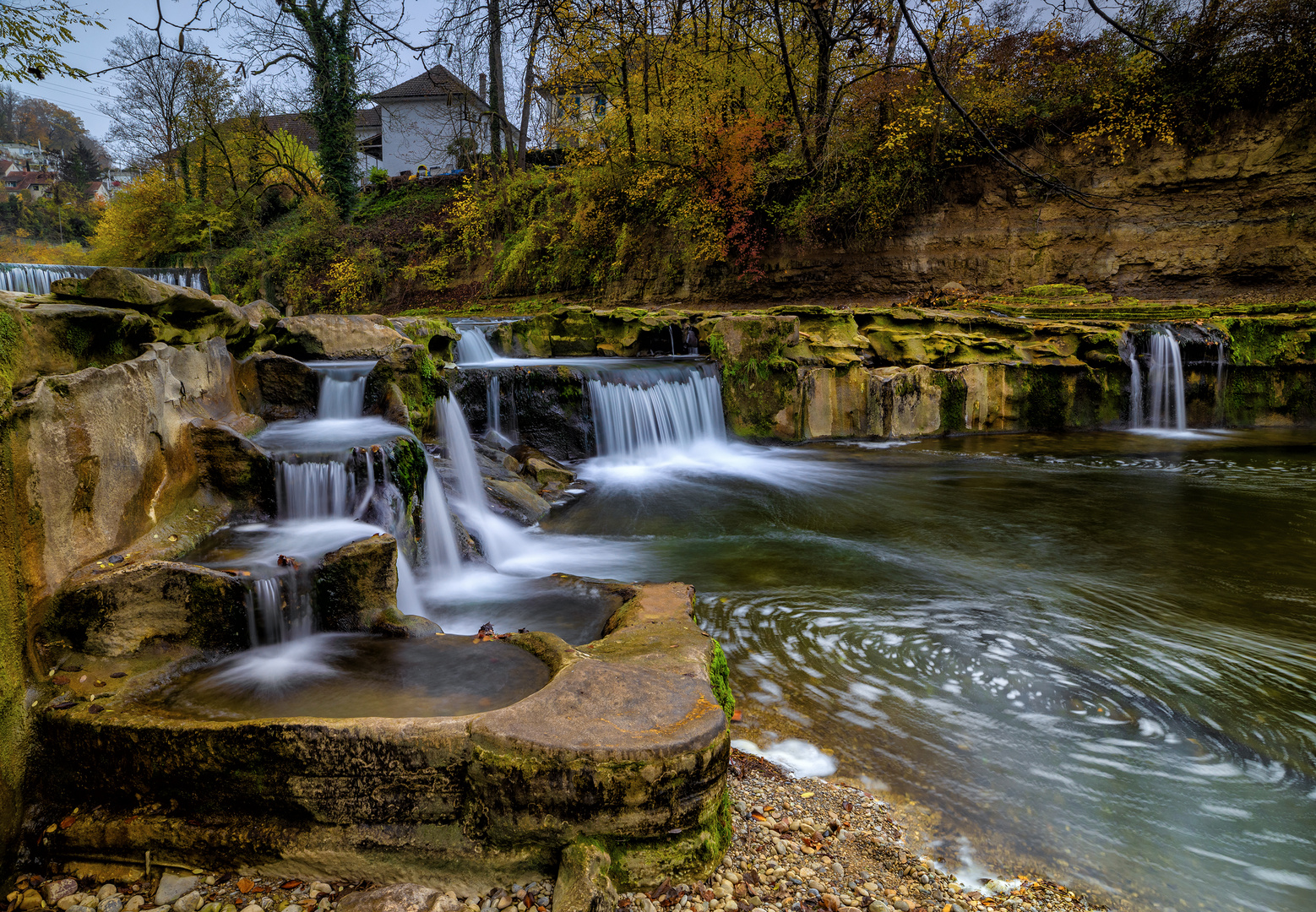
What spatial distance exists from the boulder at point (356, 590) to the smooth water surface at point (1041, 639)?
216cm

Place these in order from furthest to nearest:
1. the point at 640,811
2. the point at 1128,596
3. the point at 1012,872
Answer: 1. the point at 1128,596
2. the point at 1012,872
3. the point at 640,811

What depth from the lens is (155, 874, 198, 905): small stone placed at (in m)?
2.38

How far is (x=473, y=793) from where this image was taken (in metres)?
2.40

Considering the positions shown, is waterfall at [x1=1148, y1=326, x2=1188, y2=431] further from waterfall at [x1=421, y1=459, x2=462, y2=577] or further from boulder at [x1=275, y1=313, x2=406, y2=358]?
boulder at [x1=275, y1=313, x2=406, y2=358]

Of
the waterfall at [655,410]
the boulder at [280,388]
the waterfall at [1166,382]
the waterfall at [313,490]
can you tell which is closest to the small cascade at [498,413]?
the waterfall at [655,410]

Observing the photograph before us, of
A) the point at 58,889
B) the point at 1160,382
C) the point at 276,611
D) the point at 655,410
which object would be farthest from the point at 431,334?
the point at 1160,382

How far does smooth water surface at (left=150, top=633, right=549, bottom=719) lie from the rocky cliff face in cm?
1463

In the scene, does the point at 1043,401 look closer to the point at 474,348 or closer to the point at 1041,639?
the point at 1041,639

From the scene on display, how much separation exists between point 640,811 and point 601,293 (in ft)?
63.2

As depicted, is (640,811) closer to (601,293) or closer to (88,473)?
(88,473)

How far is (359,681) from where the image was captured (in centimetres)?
320

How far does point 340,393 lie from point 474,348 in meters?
6.22

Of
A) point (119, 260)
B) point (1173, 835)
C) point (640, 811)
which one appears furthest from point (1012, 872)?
point (119, 260)

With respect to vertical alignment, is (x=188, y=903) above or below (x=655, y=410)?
below
